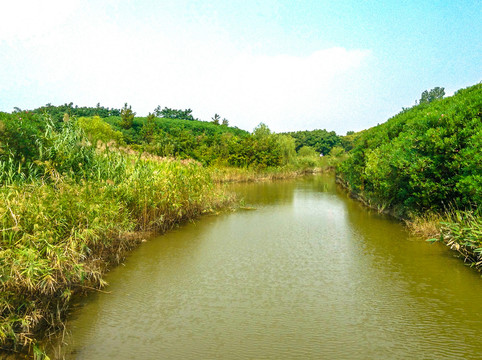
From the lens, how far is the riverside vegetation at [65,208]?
194 inches

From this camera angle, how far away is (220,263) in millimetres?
8523

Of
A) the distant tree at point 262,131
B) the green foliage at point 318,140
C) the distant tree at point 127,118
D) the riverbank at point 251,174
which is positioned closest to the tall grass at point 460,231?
the riverbank at point 251,174

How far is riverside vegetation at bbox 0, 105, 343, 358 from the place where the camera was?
4.93m

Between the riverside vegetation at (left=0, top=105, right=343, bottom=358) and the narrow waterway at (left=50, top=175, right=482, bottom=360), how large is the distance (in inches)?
19.9

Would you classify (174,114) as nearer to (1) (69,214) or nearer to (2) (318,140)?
(2) (318,140)

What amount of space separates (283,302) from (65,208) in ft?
14.1

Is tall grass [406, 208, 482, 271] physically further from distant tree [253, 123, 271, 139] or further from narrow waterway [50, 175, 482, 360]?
distant tree [253, 123, 271, 139]

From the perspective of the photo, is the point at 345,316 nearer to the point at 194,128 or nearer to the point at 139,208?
the point at 139,208

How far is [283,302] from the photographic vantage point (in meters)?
6.38

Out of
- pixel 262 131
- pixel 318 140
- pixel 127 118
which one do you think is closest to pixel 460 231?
pixel 262 131

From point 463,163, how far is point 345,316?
4.86 metres

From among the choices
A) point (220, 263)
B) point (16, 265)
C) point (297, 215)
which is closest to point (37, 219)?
point (16, 265)

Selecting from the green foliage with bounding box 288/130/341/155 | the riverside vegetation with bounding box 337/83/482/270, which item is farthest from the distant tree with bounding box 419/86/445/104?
the riverside vegetation with bounding box 337/83/482/270

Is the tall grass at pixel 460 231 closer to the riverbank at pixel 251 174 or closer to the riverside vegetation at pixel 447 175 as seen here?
the riverside vegetation at pixel 447 175
